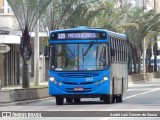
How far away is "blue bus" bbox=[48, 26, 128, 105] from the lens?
84.8ft

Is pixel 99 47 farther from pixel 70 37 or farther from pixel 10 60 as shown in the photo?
Result: pixel 10 60

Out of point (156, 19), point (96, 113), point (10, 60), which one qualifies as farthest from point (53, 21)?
point (156, 19)

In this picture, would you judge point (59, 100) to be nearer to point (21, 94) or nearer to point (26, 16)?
point (21, 94)

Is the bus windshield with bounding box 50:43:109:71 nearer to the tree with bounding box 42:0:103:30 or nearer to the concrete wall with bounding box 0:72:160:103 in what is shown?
the concrete wall with bounding box 0:72:160:103

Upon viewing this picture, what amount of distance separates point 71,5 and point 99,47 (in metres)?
14.3

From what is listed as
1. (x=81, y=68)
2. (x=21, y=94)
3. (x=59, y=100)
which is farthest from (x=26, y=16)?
(x=81, y=68)

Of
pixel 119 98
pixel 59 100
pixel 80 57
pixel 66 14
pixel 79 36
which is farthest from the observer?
pixel 66 14

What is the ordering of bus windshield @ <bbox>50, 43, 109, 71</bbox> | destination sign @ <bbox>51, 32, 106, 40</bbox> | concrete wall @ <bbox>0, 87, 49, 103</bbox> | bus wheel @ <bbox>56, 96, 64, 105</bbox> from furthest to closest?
concrete wall @ <bbox>0, 87, 49, 103</bbox> → bus wheel @ <bbox>56, 96, 64, 105</bbox> → destination sign @ <bbox>51, 32, 106, 40</bbox> → bus windshield @ <bbox>50, 43, 109, 71</bbox>

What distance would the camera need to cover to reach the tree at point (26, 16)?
32.9 m

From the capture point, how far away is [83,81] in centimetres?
2591

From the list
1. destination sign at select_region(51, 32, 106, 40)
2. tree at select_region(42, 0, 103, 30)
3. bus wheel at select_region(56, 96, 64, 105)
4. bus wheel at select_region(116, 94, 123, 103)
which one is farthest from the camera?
tree at select_region(42, 0, 103, 30)

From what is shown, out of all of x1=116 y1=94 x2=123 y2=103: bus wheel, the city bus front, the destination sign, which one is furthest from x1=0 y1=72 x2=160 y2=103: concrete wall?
x1=116 y1=94 x2=123 y2=103: bus wheel

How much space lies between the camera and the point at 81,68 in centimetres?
2584

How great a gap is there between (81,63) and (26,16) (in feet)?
28.3
